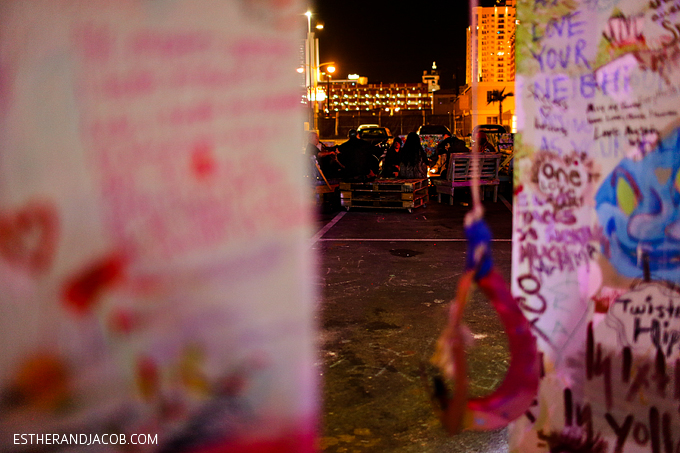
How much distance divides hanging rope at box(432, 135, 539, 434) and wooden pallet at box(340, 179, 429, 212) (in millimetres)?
8912

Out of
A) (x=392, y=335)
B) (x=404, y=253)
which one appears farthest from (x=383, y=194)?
(x=392, y=335)

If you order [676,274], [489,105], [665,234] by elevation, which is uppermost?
[489,105]

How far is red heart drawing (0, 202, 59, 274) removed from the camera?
2.79 meters

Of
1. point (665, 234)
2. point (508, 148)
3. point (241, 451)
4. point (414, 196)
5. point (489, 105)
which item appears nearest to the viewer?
point (665, 234)

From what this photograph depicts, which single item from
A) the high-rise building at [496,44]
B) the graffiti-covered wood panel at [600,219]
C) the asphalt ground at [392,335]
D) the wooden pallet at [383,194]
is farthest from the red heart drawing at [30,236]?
the high-rise building at [496,44]

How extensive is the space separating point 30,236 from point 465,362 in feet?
7.26

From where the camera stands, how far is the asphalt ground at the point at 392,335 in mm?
3064

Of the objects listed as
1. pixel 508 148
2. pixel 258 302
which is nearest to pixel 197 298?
pixel 258 302

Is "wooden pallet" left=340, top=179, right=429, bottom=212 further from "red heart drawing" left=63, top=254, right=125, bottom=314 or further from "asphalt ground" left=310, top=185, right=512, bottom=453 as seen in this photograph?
"red heart drawing" left=63, top=254, right=125, bottom=314

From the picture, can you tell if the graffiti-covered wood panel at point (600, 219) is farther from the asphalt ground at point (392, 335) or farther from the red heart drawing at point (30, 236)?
the red heart drawing at point (30, 236)

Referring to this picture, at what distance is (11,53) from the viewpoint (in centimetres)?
273

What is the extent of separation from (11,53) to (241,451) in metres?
2.35

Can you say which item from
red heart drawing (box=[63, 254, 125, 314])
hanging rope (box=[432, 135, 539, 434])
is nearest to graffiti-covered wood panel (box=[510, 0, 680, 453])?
hanging rope (box=[432, 135, 539, 434])

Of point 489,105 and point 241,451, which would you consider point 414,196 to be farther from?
point 489,105
